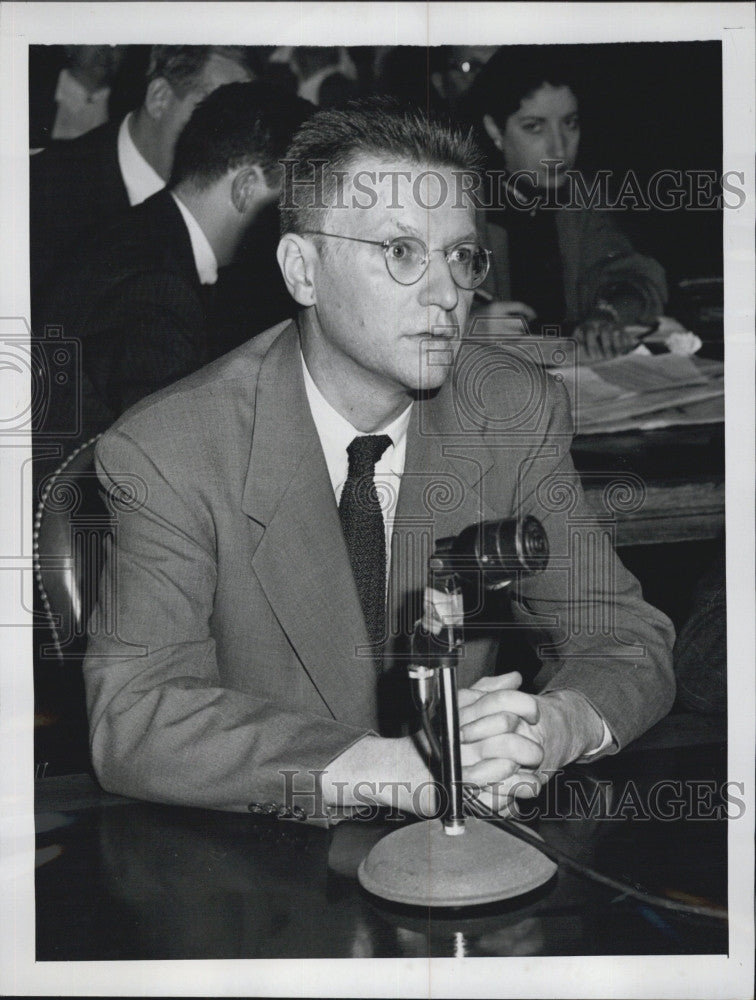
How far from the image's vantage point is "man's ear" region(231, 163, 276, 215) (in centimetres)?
196

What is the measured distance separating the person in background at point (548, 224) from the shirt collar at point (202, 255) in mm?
449

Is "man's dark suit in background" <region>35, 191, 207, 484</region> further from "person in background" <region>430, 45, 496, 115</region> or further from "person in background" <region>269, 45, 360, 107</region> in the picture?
"person in background" <region>430, 45, 496, 115</region>

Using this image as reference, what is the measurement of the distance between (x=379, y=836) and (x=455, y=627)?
1.16ft

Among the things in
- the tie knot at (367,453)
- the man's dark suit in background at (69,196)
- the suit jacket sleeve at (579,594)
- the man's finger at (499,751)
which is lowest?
the man's finger at (499,751)

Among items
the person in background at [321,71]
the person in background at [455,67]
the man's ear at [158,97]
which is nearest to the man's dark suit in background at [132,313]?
the man's ear at [158,97]

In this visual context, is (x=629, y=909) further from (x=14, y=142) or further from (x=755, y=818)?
(x=14, y=142)

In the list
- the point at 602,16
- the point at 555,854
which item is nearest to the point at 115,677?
the point at 555,854

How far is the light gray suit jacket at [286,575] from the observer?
6.17ft

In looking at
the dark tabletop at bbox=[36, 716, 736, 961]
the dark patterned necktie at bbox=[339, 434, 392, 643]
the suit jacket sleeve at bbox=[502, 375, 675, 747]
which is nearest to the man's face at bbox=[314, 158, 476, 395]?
the dark patterned necktie at bbox=[339, 434, 392, 643]

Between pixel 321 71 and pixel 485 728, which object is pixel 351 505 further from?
pixel 321 71

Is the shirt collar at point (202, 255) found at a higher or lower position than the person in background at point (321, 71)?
lower

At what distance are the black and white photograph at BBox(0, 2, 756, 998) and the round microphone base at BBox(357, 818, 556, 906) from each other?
2.5 inches

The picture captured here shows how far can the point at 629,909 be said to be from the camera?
6.06 ft

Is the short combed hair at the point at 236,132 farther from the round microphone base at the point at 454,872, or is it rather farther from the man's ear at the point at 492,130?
the round microphone base at the point at 454,872
